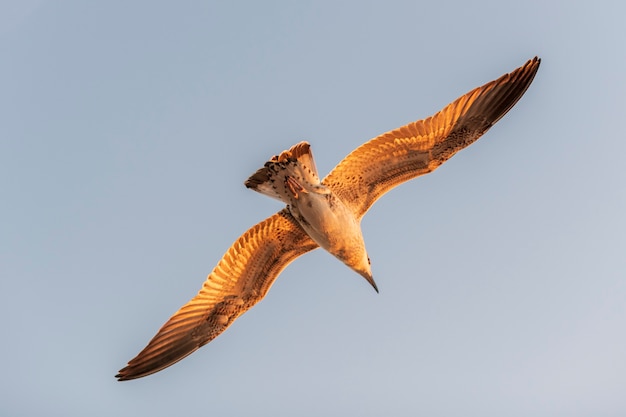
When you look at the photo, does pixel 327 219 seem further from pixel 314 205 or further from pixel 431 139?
pixel 431 139

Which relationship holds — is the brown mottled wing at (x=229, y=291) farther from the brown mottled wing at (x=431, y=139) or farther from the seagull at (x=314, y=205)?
the brown mottled wing at (x=431, y=139)

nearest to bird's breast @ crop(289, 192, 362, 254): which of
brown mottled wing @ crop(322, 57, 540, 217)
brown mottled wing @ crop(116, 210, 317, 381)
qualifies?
brown mottled wing @ crop(322, 57, 540, 217)

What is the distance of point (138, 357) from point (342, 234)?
15.6 feet

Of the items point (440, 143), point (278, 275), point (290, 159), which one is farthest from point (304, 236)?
point (440, 143)

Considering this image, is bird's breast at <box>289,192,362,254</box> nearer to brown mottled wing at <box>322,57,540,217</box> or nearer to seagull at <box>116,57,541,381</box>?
seagull at <box>116,57,541,381</box>

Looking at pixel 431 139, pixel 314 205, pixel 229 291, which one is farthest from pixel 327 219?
pixel 229 291

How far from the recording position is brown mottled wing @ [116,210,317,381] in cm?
1398

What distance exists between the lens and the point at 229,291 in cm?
1446

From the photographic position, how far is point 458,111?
1328cm

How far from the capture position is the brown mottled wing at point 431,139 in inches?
515

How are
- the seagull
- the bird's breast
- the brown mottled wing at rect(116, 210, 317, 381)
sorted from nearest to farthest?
1. the seagull
2. the bird's breast
3. the brown mottled wing at rect(116, 210, 317, 381)

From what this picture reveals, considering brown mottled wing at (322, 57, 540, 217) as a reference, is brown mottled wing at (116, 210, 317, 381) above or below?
below

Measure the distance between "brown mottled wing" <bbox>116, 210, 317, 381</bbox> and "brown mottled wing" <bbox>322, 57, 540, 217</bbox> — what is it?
149cm

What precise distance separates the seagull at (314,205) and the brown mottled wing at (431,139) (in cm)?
2
